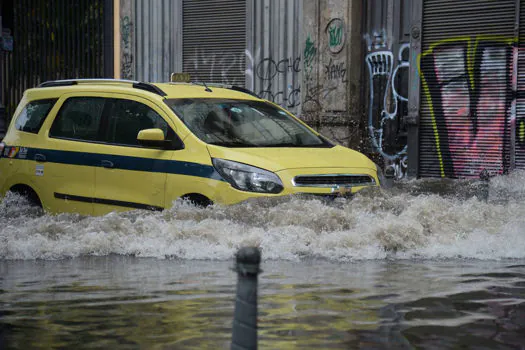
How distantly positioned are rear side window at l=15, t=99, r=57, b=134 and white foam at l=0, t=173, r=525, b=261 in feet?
4.88

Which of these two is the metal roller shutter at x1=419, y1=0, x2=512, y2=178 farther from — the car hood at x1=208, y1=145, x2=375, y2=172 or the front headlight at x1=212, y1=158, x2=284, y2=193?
the front headlight at x1=212, y1=158, x2=284, y2=193

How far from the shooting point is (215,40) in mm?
20094

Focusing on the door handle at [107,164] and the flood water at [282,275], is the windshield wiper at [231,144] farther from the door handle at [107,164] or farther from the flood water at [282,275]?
the door handle at [107,164]

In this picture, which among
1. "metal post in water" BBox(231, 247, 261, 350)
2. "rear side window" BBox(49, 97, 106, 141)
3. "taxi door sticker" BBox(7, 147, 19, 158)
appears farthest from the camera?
"taxi door sticker" BBox(7, 147, 19, 158)

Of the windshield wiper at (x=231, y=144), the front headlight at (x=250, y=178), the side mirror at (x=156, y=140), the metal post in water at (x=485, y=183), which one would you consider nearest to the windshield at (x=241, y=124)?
the windshield wiper at (x=231, y=144)

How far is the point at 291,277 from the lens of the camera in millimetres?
7402

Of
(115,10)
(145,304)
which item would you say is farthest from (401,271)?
(115,10)

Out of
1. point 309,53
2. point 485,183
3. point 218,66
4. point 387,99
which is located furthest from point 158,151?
point 218,66

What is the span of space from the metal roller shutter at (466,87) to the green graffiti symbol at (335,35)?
1.59m

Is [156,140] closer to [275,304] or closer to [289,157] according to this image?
[289,157]

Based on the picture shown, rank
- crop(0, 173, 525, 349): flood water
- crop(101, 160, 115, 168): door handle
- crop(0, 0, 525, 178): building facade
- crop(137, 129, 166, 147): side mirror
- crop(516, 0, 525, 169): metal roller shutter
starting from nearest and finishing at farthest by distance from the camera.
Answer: crop(0, 173, 525, 349): flood water
crop(137, 129, 166, 147): side mirror
crop(101, 160, 115, 168): door handle
crop(516, 0, 525, 169): metal roller shutter
crop(0, 0, 525, 178): building facade

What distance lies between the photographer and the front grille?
346 inches

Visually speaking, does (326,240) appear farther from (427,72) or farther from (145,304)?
(427,72)

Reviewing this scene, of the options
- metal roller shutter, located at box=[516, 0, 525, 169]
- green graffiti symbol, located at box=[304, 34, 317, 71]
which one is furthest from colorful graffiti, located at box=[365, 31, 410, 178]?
metal roller shutter, located at box=[516, 0, 525, 169]
